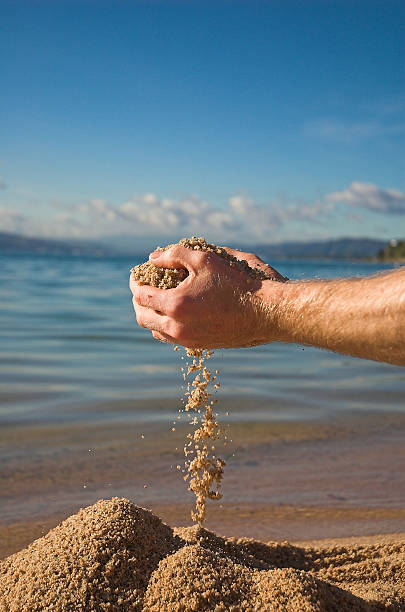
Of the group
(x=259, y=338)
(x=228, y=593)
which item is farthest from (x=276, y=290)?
(x=228, y=593)

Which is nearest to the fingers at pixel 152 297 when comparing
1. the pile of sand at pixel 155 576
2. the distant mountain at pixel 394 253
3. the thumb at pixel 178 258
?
the thumb at pixel 178 258

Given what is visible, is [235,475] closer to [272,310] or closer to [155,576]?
[155,576]

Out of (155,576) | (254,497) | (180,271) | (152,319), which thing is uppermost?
(180,271)

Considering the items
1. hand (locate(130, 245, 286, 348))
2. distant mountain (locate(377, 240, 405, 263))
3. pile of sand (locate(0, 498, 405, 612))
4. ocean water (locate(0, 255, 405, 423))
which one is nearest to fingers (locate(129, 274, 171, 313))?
hand (locate(130, 245, 286, 348))

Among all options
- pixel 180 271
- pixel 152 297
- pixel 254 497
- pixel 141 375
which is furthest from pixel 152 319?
pixel 141 375

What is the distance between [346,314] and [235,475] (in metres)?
2.60

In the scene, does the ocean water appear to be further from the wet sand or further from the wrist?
the wrist

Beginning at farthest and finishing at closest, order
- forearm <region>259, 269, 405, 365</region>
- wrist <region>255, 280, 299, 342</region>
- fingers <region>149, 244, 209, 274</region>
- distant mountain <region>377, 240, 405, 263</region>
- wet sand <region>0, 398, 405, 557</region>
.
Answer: distant mountain <region>377, 240, 405, 263</region>
wet sand <region>0, 398, 405, 557</region>
fingers <region>149, 244, 209, 274</region>
wrist <region>255, 280, 299, 342</region>
forearm <region>259, 269, 405, 365</region>

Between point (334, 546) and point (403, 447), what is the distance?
204cm

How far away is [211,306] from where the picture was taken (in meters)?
2.50

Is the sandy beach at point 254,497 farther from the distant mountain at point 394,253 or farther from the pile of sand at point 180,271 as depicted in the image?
the distant mountain at point 394,253

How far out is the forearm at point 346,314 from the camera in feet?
7.17

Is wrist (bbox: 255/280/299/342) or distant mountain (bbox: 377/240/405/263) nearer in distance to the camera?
wrist (bbox: 255/280/299/342)

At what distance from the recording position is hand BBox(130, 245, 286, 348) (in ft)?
8.22
